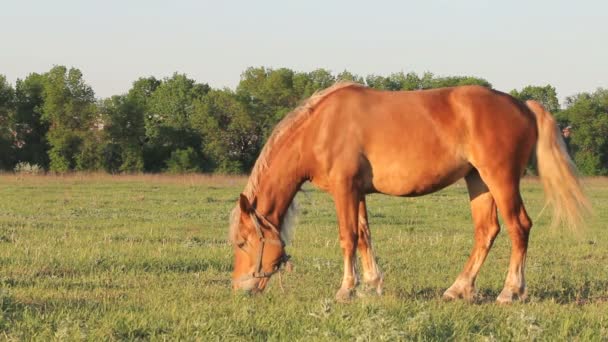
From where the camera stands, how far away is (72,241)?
11.6 meters

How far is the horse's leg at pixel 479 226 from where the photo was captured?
7645 millimetres

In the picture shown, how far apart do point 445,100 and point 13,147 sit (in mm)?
46209

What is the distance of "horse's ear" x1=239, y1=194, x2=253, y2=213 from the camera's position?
7.33m

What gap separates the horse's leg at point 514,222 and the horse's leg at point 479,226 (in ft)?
1.16

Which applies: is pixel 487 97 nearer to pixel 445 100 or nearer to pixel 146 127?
pixel 445 100

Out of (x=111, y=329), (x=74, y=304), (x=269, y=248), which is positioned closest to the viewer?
(x=111, y=329)

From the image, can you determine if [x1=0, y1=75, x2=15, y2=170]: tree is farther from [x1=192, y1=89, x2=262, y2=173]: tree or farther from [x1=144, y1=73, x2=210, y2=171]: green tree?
[x1=192, y1=89, x2=262, y2=173]: tree

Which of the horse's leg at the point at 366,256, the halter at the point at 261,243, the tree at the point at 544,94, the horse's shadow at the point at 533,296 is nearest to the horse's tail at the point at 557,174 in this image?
the horse's shadow at the point at 533,296

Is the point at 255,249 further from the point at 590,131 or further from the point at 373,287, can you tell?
the point at 590,131

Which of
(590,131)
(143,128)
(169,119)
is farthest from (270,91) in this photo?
(590,131)

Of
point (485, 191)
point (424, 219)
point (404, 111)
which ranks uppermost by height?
point (404, 111)

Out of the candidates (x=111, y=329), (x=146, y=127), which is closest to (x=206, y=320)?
(x=111, y=329)

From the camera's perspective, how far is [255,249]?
745 cm

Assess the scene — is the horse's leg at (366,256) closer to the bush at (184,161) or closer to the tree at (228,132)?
the bush at (184,161)
